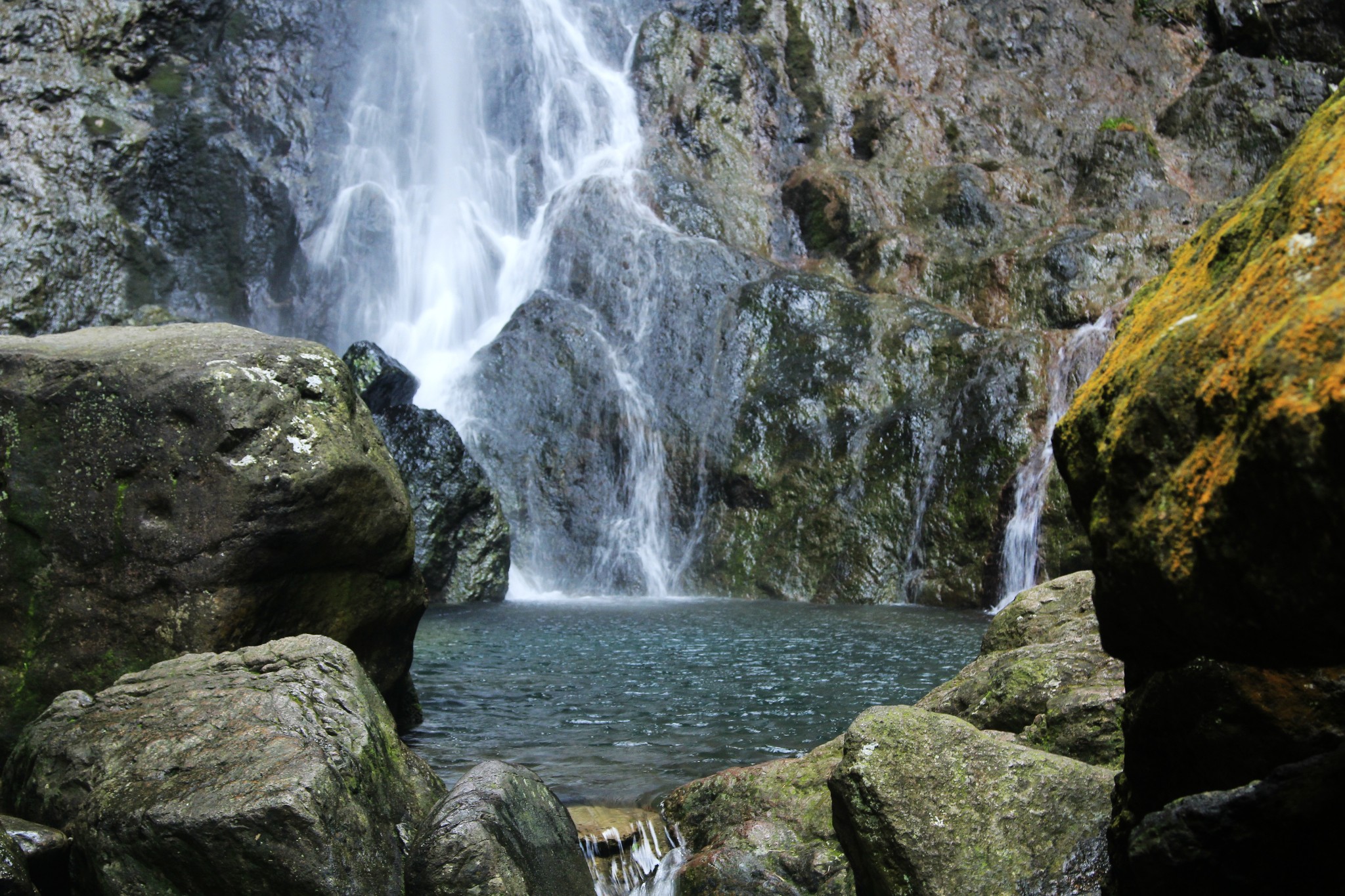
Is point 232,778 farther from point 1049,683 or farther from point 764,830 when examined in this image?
point 1049,683

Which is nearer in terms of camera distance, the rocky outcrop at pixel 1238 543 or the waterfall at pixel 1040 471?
the rocky outcrop at pixel 1238 543

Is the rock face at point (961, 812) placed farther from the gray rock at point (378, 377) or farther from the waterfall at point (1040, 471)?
the gray rock at point (378, 377)

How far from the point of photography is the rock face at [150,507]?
5.81 m

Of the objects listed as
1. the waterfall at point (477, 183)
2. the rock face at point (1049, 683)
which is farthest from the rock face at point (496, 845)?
the waterfall at point (477, 183)

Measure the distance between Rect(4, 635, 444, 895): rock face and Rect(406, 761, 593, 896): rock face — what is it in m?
0.21

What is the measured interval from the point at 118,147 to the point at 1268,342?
23953 millimetres

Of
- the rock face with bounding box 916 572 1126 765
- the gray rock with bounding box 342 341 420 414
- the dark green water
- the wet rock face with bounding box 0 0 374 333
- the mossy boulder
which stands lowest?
the dark green water

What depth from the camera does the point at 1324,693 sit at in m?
2.44

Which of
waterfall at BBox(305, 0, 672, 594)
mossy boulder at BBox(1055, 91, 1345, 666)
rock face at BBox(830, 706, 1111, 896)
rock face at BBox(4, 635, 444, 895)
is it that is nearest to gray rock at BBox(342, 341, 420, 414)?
waterfall at BBox(305, 0, 672, 594)

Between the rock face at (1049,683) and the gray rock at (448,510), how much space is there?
11.0 m

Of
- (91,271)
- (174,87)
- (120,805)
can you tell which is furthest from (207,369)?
(174,87)

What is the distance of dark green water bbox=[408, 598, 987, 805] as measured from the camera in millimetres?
7059

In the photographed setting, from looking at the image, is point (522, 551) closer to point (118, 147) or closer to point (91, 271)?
point (91, 271)

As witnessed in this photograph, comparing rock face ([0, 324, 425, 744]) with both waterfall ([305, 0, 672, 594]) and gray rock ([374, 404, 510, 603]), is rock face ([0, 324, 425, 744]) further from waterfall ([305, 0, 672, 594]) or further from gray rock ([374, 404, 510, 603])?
waterfall ([305, 0, 672, 594])
